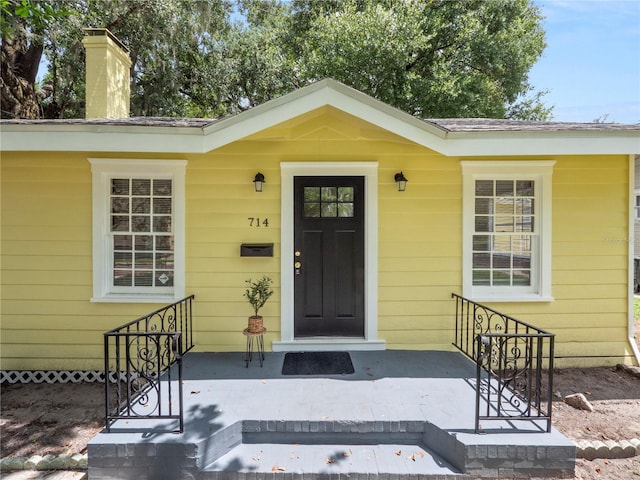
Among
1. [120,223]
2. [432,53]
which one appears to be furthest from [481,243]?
[432,53]

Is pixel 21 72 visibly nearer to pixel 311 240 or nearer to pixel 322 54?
pixel 322 54

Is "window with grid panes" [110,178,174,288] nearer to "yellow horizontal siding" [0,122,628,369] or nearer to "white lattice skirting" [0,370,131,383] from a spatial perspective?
"yellow horizontal siding" [0,122,628,369]

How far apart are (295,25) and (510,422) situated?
16.8 meters

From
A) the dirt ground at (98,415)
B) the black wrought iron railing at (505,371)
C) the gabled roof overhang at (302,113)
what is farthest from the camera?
the gabled roof overhang at (302,113)

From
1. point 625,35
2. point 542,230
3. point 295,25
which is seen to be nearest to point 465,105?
point 625,35

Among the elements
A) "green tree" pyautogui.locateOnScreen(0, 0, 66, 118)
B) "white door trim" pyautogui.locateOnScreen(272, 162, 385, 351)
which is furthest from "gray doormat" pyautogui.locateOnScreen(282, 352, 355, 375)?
"green tree" pyautogui.locateOnScreen(0, 0, 66, 118)

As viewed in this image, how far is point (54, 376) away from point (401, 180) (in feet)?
16.8

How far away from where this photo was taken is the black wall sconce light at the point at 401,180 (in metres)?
4.40

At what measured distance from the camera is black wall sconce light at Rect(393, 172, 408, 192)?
440 centimetres

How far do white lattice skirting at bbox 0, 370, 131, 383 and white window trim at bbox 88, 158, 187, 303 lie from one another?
0.98 metres

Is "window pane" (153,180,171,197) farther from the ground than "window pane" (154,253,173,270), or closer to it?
farther from the ground

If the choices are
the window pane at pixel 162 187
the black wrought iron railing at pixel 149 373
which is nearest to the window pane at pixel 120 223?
the window pane at pixel 162 187

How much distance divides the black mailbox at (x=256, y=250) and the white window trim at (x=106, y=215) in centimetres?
79

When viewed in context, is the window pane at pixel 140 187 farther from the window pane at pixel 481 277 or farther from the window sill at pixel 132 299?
the window pane at pixel 481 277
